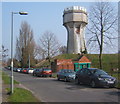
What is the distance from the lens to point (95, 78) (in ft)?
52.5

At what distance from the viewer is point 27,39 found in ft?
217

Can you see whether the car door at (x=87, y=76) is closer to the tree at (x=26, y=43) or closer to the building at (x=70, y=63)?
the building at (x=70, y=63)

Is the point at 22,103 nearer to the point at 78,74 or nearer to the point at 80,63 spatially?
the point at 78,74

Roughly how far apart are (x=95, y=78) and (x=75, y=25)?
204 feet

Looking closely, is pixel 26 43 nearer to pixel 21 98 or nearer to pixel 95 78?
pixel 95 78

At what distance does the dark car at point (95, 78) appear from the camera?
1553 cm

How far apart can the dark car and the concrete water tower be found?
57427mm

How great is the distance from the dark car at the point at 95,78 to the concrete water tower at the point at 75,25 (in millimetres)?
57427

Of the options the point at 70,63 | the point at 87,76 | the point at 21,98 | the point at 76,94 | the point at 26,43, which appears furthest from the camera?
the point at 26,43

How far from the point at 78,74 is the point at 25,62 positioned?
53.1 m

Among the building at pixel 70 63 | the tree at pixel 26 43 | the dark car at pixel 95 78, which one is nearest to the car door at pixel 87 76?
the dark car at pixel 95 78

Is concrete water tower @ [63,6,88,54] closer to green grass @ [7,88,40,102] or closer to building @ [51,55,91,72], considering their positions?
building @ [51,55,91,72]

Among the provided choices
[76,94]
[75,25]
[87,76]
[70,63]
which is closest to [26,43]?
[75,25]

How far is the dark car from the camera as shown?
15531 mm
